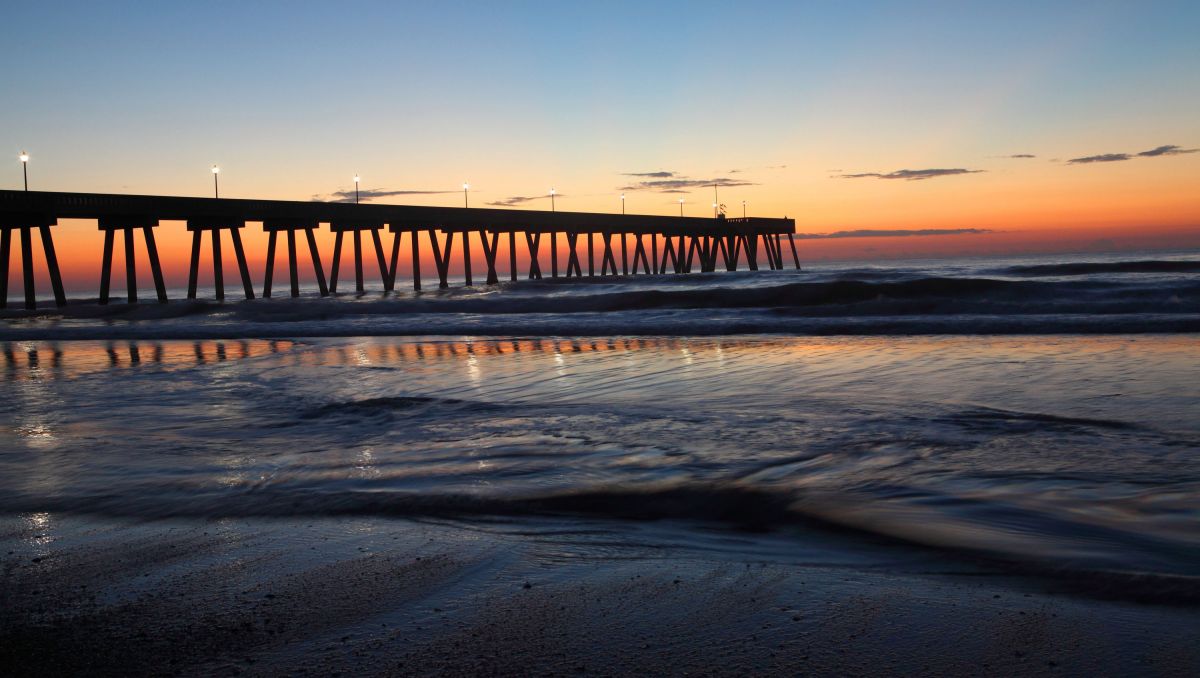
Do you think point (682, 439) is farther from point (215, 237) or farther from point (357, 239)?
point (357, 239)

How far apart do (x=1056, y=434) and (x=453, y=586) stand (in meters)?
3.91

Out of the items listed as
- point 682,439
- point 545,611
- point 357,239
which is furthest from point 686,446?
point 357,239

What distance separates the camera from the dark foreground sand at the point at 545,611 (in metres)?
2.26

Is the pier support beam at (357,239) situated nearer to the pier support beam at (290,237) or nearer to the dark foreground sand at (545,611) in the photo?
the pier support beam at (290,237)

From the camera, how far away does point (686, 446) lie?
513 centimetres

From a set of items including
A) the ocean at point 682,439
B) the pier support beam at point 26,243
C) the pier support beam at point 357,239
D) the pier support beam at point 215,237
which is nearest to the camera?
the ocean at point 682,439

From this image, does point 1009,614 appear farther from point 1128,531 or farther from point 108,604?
point 108,604

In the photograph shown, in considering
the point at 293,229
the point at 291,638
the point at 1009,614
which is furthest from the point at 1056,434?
the point at 293,229

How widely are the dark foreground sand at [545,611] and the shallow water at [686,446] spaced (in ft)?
1.38

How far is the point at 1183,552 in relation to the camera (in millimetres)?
3002

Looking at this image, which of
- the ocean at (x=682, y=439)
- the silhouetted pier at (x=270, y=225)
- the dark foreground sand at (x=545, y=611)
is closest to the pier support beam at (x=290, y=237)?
→ the silhouetted pier at (x=270, y=225)

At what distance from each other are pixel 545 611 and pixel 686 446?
2.59m

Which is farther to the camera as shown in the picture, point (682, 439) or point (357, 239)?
point (357, 239)

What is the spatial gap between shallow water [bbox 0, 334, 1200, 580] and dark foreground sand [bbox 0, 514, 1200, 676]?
42 centimetres
